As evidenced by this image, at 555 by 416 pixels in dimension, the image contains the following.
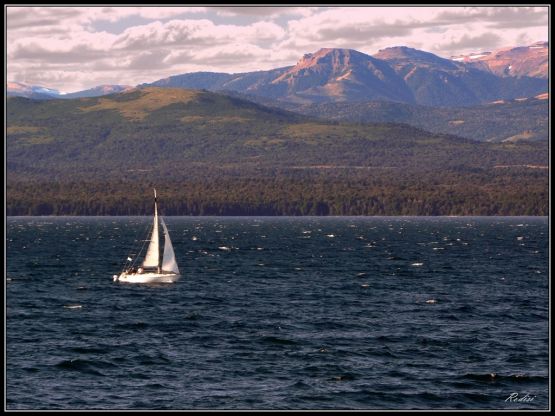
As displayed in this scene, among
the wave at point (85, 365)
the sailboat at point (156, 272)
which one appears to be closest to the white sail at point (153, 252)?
the sailboat at point (156, 272)

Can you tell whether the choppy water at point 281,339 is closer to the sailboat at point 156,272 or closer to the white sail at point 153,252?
the sailboat at point 156,272

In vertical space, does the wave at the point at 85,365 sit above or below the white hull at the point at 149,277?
below

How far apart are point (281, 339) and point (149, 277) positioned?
39319 mm

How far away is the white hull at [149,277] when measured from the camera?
112 meters

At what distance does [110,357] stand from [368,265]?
7840 cm

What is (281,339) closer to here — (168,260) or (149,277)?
(168,260)

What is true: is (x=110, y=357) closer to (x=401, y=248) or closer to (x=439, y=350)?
(x=439, y=350)

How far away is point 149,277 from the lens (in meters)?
112

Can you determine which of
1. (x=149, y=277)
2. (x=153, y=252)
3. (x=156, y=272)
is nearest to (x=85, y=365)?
(x=153, y=252)

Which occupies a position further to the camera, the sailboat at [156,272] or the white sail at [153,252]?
the sailboat at [156,272]

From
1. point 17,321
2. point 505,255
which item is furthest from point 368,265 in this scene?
point 17,321

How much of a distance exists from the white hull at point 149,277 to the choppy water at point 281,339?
1251mm

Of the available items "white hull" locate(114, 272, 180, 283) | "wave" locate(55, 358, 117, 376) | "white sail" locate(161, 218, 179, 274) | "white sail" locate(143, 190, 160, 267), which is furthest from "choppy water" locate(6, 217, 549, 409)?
"white sail" locate(143, 190, 160, 267)

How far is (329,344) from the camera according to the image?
2906 inches
